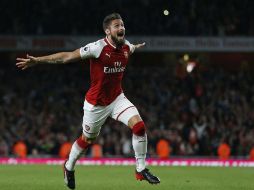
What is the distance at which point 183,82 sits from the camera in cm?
2650

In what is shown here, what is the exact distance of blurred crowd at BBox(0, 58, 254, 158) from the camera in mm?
22164

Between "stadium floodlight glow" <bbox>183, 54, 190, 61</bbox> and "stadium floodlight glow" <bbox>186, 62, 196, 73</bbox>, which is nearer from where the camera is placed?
"stadium floodlight glow" <bbox>186, 62, 196, 73</bbox>

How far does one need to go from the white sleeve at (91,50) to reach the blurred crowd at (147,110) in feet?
39.6

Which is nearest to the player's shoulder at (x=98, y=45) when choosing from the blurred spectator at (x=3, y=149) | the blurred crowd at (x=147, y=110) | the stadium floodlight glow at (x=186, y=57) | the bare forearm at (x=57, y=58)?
the bare forearm at (x=57, y=58)

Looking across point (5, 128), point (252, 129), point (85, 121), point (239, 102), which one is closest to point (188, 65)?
point (239, 102)

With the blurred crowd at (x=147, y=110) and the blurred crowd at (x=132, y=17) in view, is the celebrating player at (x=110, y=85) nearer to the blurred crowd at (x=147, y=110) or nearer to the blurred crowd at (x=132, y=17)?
the blurred crowd at (x=147, y=110)

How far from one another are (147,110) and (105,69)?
15.6 meters

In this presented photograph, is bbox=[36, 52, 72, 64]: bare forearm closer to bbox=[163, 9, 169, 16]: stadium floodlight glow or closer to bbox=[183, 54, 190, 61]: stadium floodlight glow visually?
bbox=[163, 9, 169, 16]: stadium floodlight glow

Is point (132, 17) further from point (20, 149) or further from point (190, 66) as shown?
point (20, 149)

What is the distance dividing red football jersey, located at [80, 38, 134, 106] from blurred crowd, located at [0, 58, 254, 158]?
11.7 meters

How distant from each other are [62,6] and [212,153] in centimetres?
825

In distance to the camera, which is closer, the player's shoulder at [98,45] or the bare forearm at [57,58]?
the bare forearm at [57,58]

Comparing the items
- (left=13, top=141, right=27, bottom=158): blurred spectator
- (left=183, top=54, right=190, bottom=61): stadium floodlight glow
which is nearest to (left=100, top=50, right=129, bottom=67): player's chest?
(left=13, top=141, right=27, bottom=158): blurred spectator

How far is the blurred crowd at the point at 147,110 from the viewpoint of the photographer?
72.7ft
